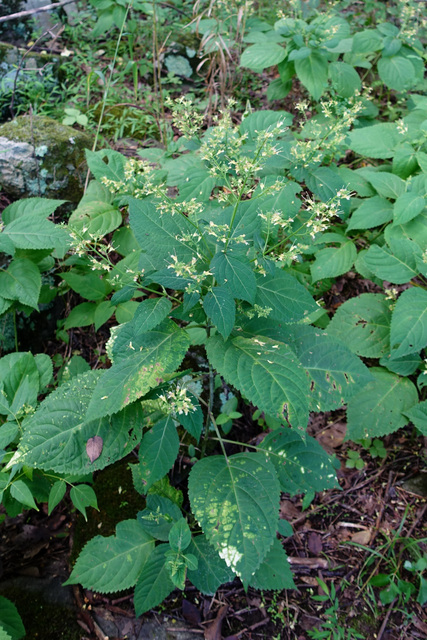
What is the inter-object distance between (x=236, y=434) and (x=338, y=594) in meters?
1.06

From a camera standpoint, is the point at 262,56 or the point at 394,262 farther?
the point at 262,56

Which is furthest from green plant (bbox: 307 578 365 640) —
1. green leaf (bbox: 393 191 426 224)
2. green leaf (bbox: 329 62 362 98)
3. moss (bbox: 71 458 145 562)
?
green leaf (bbox: 329 62 362 98)

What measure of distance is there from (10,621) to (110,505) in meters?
0.71

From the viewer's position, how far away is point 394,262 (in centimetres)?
282

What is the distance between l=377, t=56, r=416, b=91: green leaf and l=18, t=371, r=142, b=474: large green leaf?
379cm

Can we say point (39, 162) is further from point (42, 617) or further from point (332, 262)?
point (42, 617)

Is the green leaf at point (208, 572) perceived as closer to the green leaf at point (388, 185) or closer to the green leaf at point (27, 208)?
the green leaf at point (27, 208)

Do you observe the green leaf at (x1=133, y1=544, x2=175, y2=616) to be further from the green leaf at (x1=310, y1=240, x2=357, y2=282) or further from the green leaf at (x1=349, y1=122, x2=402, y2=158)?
the green leaf at (x1=349, y1=122, x2=402, y2=158)

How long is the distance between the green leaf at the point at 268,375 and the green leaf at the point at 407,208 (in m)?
1.67

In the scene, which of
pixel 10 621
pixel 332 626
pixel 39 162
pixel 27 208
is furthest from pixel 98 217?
pixel 332 626

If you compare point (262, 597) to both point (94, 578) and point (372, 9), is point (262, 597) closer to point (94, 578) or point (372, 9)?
point (94, 578)

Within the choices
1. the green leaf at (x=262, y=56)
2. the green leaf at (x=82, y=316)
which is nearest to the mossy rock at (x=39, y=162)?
the green leaf at (x=82, y=316)

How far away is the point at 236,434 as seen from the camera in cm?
288

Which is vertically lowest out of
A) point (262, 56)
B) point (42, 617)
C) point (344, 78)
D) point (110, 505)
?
point (42, 617)
